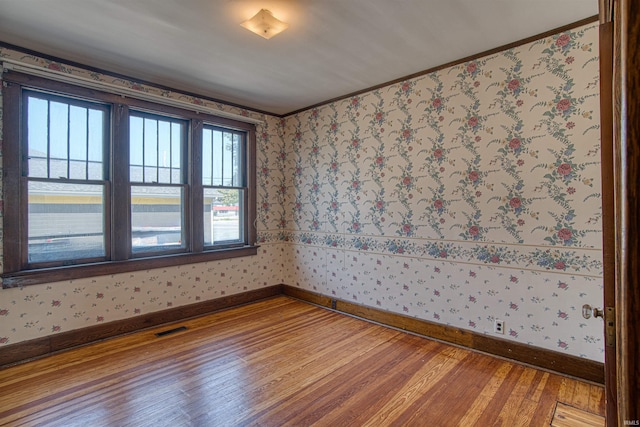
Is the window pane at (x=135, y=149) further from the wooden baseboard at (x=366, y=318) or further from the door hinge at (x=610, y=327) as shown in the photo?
the door hinge at (x=610, y=327)

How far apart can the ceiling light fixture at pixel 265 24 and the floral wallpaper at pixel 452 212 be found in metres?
1.64

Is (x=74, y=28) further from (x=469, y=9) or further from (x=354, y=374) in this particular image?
(x=354, y=374)

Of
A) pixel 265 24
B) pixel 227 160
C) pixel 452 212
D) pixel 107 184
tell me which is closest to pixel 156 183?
pixel 107 184

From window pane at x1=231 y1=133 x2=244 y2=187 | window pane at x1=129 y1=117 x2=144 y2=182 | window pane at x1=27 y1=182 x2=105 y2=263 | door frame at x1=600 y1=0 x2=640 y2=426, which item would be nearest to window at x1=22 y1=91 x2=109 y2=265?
window pane at x1=27 y1=182 x2=105 y2=263

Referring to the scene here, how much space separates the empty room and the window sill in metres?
0.02

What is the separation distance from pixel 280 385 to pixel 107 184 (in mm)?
2653

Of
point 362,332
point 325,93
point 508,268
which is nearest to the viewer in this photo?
point 508,268

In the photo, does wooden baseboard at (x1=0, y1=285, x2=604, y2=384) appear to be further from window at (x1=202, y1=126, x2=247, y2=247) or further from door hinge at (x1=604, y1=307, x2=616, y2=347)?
door hinge at (x1=604, y1=307, x2=616, y2=347)

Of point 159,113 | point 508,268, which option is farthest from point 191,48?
point 508,268

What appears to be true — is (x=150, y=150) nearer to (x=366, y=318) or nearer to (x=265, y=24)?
(x=265, y=24)

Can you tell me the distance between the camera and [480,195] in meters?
2.97

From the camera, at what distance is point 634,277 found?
1.10ft

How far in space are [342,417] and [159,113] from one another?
3.55 meters

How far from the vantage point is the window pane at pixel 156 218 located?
11.8ft
